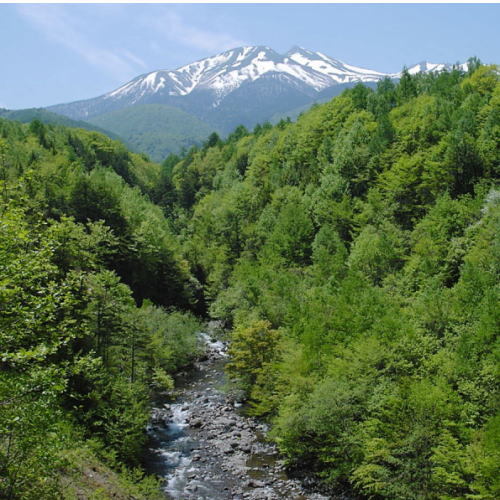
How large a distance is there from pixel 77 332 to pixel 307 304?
114 ft

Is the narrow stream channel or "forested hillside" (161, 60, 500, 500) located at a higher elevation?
"forested hillside" (161, 60, 500, 500)

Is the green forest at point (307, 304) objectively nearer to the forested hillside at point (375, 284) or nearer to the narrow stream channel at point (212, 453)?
the forested hillside at point (375, 284)

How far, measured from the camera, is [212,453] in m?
38.2

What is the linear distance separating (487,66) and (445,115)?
18.8 metres

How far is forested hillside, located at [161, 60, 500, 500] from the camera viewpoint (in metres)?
29.2

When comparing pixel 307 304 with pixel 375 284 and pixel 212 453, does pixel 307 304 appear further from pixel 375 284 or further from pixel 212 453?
pixel 212 453

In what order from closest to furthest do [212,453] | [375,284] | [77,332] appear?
[77,332], [212,453], [375,284]

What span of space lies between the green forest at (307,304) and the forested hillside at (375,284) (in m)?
0.21

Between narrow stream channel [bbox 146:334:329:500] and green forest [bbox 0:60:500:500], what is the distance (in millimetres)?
2116

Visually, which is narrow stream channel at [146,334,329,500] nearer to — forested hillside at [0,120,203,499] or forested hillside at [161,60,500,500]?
forested hillside at [161,60,500,500]

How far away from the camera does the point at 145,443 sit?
125ft

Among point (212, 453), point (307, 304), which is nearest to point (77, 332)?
point (212, 453)

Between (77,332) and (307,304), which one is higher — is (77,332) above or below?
above

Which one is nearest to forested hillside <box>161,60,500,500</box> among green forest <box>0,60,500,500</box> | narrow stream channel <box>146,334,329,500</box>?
green forest <box>0,60,500,500</box>
